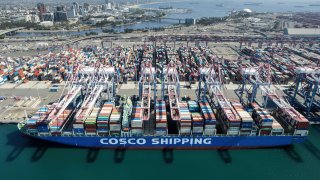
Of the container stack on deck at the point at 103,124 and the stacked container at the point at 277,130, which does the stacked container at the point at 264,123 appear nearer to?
the stacked container at the point at 277,130

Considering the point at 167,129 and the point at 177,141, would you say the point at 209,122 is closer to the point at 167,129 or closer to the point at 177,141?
the point at 177,141

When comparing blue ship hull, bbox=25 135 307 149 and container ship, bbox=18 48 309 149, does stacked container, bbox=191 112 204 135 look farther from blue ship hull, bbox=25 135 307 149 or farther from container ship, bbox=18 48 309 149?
blue ship hull, bbox=25 135 307 149

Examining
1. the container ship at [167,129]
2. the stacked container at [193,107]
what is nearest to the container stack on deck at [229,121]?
the container ship at [167,129]

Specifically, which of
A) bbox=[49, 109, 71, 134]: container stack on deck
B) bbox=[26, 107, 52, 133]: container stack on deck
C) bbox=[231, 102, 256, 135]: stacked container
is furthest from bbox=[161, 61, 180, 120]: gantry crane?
bbox=[26, 107, 52, 133]: container stack on deck

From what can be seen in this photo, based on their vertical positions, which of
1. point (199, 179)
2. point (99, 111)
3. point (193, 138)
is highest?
point (99, 111)

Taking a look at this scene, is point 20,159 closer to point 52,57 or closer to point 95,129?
point 95,129

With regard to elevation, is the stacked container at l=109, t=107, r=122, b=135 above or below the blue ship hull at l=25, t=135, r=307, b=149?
above

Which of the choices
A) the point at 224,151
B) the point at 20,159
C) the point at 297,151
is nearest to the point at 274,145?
the point at 297,151
